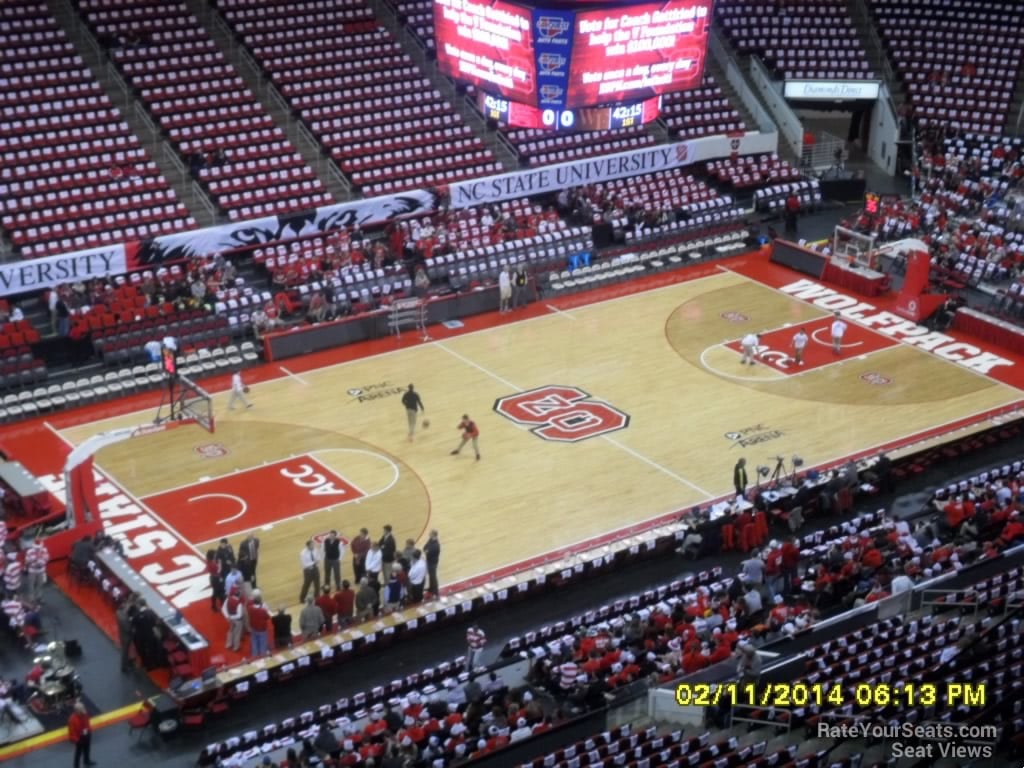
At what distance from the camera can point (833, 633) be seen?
1071 inches

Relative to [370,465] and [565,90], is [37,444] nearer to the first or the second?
[370,465]

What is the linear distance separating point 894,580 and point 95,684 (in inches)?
550

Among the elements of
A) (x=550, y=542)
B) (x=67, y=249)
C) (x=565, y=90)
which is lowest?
(x=550, y=542)

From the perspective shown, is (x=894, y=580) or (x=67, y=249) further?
(x=67, y=249)

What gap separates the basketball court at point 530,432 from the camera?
3316 centimetres

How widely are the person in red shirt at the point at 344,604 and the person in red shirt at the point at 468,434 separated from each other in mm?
7190

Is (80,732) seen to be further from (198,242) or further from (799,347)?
(799,347)

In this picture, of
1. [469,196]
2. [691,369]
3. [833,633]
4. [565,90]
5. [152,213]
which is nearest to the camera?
[833,633]

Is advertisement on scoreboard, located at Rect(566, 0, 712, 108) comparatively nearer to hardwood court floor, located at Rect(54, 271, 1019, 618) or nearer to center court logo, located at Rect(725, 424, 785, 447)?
hardwood court floor, located at Rect(54, 271, 1019, 618)

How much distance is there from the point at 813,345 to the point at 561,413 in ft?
27.3

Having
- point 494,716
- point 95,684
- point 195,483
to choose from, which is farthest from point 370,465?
point 494,716

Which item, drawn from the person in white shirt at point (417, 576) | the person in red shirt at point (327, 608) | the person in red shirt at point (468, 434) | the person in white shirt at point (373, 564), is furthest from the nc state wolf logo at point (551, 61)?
the person in red shirt at point (327, 608)

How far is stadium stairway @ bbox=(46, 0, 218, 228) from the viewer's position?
149 ft

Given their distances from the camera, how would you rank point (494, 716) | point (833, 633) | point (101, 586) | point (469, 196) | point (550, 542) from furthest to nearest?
1. point (469, 196)
2. point (550, 542)
3. point (101, 586)
4. point (833, 633)
5. point (494, 716)
